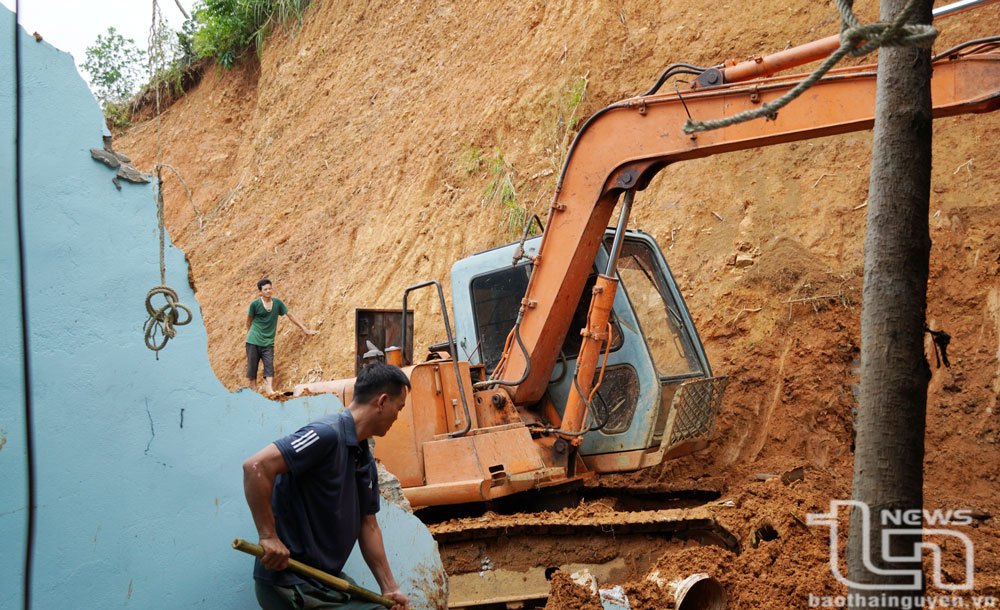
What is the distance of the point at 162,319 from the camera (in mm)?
3672

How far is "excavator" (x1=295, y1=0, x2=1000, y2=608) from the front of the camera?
5.30 metres

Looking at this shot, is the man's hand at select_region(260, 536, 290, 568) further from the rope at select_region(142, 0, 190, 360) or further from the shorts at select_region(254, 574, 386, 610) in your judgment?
the rope at select_region(142, 0, 190, 360)

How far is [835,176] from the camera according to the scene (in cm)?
908

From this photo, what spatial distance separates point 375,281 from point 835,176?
21.9ft

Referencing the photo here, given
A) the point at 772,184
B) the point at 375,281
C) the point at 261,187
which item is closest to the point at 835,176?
the point at 772,184

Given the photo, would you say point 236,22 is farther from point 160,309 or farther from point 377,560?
point 377,560

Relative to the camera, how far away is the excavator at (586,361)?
5.30 metres

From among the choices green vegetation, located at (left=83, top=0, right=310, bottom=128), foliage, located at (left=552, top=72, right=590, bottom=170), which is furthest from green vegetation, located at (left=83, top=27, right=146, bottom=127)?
foliage, located at (left=552, top=72, right=590, bottom=170)

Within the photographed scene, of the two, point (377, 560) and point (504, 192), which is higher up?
point (504, 192)

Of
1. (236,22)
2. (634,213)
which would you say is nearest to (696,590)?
(634,213)

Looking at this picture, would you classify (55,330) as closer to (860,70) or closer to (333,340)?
(860,70)

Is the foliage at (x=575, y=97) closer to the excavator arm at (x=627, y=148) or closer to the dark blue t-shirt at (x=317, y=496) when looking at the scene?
the excavator arm at (x=627, y=148)

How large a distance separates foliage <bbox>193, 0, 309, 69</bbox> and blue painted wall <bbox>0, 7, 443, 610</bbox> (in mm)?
16291

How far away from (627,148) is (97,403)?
390 centimetres
